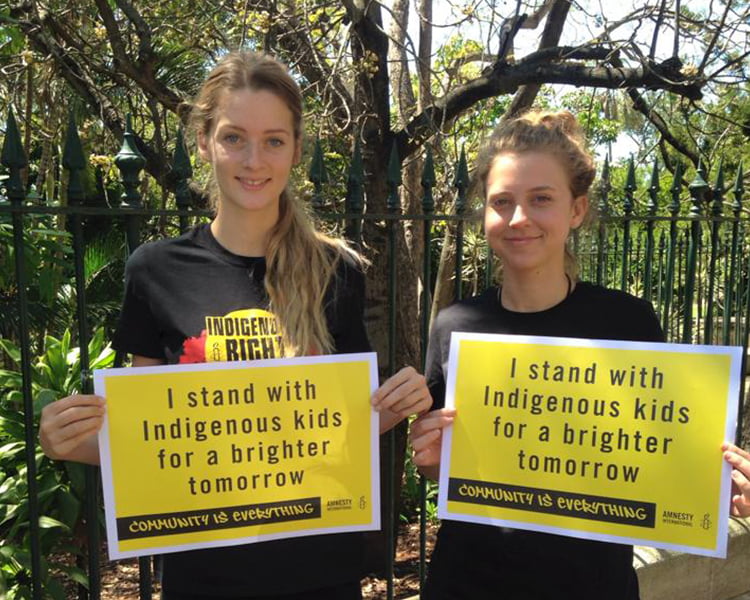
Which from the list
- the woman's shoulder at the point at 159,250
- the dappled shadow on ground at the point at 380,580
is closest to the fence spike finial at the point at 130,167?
the woman's shoulder at the point at 159,250

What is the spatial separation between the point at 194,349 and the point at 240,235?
0.32 meters

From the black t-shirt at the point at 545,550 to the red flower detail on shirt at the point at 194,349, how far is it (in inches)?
26.7

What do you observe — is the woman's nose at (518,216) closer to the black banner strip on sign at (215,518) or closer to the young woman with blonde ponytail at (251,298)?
the young woman with blonde ponytail at (251,298)

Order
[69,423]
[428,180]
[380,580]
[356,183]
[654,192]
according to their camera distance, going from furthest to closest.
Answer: [380,580] < [654,192] < [428,180] < [356,183] < [69,423]

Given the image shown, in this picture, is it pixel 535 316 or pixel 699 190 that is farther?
pixel 699 190

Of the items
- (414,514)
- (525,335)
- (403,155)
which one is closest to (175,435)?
(525,335)

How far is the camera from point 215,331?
66.4 inches

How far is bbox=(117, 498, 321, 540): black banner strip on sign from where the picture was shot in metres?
1.71

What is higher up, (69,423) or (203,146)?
(203,146)

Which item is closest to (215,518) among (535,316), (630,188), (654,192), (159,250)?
(159,250)

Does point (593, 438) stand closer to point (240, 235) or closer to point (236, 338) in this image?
point (236, 338)

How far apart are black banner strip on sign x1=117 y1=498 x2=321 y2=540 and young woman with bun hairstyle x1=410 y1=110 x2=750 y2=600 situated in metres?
0.35

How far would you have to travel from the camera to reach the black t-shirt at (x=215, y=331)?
1.67m

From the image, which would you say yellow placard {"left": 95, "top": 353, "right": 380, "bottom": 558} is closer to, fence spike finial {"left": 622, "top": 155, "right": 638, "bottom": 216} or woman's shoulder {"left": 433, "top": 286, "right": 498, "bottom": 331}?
woman's shoulder {"left": 433, "top": 286, "right": 498, "bottom": 331}
